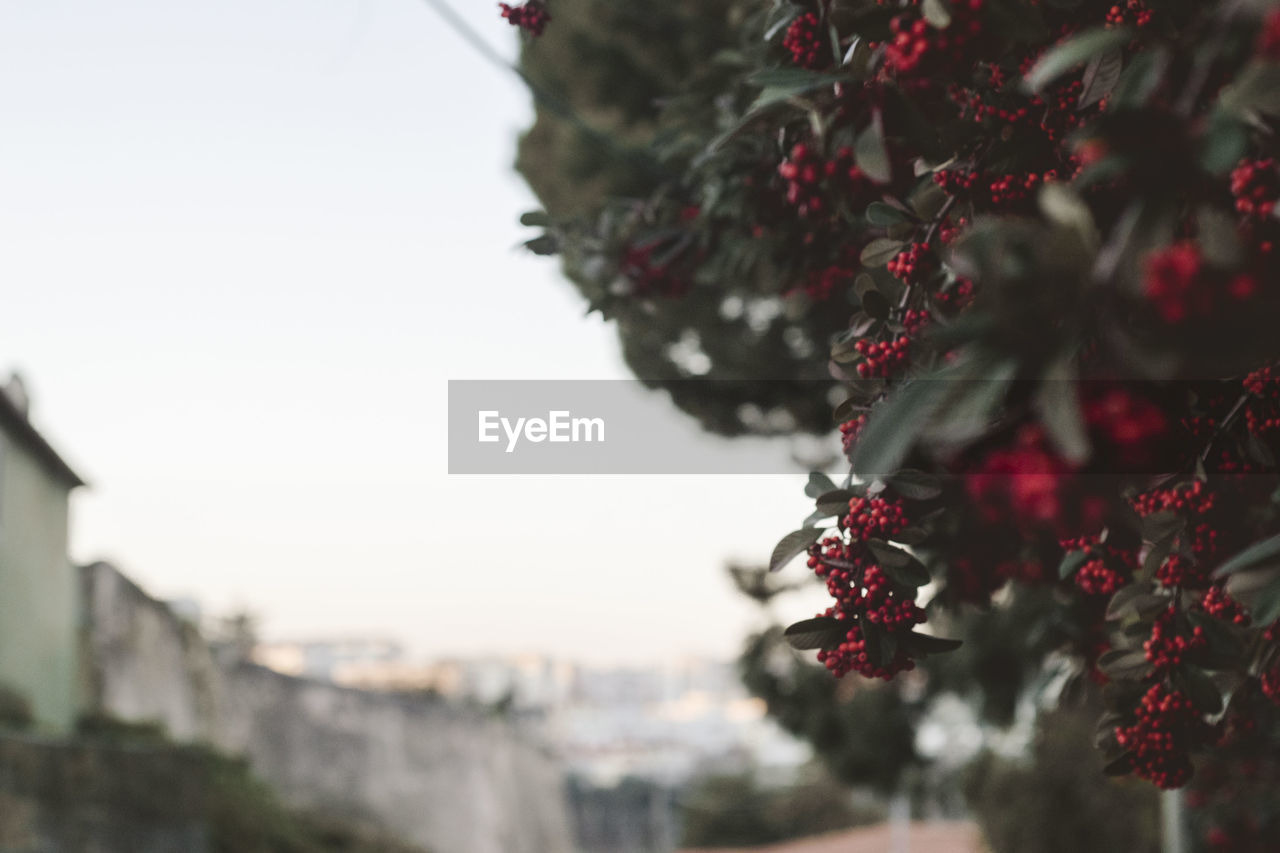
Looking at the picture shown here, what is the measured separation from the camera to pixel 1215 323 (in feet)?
3.26

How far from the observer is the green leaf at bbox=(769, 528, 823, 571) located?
2.01 meters

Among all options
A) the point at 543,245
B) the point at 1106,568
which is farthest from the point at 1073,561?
the point at 543,245

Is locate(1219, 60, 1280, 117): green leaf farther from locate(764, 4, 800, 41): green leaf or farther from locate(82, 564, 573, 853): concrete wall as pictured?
locate(82, 564, 573, 853): concrete wall

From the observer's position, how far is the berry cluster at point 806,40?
226cm

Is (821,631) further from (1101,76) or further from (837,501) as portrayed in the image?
(1101,76)

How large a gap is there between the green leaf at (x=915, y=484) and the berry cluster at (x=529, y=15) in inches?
61.6

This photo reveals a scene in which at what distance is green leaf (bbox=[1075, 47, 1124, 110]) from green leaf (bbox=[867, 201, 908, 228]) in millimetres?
403

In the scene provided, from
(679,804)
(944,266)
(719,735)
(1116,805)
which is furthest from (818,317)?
(719,735)

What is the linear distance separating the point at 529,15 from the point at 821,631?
1.74 m

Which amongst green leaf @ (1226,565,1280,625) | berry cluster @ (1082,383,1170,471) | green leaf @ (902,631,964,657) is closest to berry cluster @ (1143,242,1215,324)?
berry cluster @ (1082,383,1170,471)

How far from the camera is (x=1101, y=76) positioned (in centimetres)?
190

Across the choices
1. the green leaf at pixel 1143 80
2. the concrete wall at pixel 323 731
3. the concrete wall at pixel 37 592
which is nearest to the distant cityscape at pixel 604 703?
the concrete wall at pixel 323 731

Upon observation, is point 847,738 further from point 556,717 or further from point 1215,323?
point 556,717

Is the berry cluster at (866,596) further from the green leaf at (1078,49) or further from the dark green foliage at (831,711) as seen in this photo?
the dark green foliage at (831,711)
